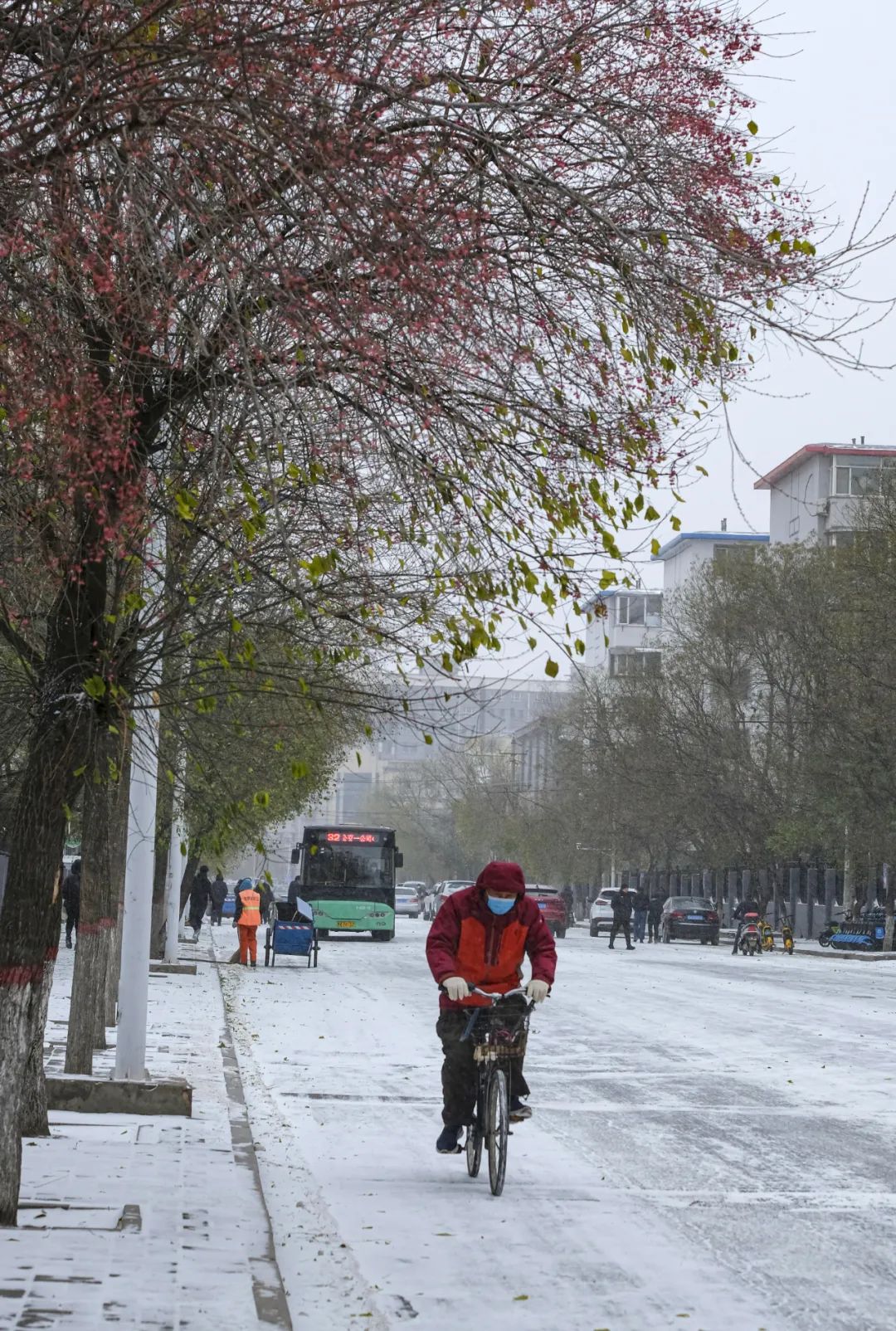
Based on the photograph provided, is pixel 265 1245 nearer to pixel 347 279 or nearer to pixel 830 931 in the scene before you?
pixel 347 279

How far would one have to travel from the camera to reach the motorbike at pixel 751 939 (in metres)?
53.3

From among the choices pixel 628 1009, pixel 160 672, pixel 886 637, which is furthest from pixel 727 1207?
pixel 886 637

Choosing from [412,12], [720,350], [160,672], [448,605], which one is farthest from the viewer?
[160,672]

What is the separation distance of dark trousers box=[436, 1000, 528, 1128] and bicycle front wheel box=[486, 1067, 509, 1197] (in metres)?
0.28

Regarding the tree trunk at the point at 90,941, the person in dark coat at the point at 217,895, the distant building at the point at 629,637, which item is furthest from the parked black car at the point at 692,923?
the tree trunk at the point at 90,941

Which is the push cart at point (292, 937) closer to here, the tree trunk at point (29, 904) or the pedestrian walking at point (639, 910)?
the pedestrian walking at point (639, 910)

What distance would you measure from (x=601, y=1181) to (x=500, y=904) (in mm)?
1620

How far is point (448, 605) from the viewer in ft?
30.6

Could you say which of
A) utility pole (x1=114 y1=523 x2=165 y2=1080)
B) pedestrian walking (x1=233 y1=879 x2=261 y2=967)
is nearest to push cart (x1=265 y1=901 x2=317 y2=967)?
pedestrian walking (x1=233 y1=879 x2=261 y2=967)

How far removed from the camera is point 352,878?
5472 centimetres

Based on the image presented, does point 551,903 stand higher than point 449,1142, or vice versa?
point 551,903

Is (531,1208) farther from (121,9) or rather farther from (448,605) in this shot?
(121,9)

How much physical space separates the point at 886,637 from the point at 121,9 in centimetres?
4079

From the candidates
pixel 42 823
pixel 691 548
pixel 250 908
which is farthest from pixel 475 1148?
pixel 691 548
